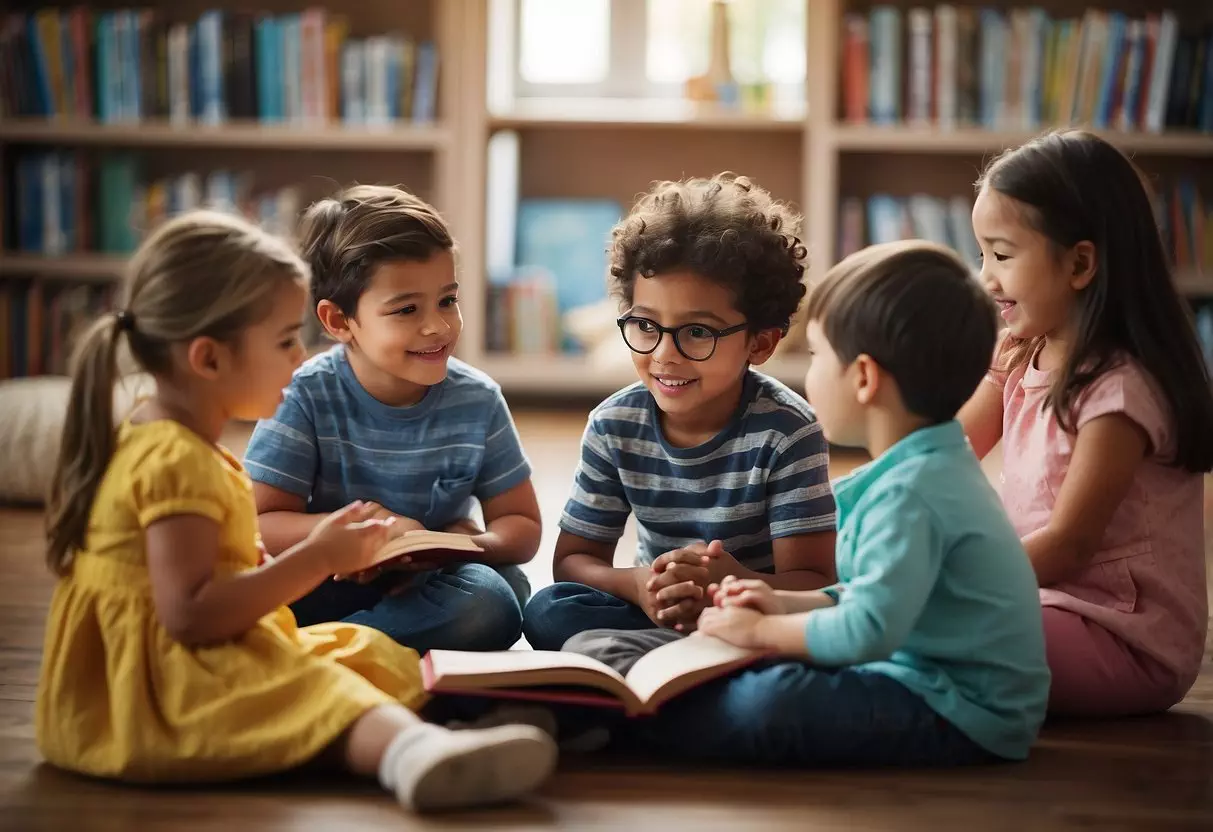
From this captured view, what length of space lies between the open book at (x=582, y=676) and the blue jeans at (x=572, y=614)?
0.65ft

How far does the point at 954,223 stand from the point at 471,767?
3056mm

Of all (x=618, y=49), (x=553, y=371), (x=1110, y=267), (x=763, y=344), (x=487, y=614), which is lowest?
(x=553, y=371)

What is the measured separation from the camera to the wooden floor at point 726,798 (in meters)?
1.29

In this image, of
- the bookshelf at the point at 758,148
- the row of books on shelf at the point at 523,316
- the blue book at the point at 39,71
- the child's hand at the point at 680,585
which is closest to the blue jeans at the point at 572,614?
the child's hand at the point at 680,585

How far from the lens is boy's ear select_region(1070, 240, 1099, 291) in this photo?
5.41 feet

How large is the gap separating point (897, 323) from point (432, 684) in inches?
22.4

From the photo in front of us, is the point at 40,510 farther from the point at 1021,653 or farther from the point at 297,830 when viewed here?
the point at 1021,653

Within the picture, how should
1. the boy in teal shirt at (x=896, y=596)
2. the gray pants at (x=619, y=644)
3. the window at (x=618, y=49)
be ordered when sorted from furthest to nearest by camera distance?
the window at (x=618, y=49)
the gray pants at (x=619, y=644)
the boy in teal shirt at (x=896, y=596)

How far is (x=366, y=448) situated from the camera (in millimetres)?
1819

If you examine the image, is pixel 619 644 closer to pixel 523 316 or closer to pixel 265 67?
pixel 523 316

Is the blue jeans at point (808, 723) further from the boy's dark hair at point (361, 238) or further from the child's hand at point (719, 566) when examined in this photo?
the boy's dark hair at point (361, 238)

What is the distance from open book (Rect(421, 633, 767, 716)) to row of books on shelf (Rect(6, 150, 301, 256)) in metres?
2.78

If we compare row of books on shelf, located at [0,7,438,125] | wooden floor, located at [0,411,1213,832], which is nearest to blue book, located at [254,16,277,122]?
row of books on shelf, located at [0,7,438,125]

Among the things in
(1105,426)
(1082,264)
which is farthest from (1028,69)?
(1105,426)
